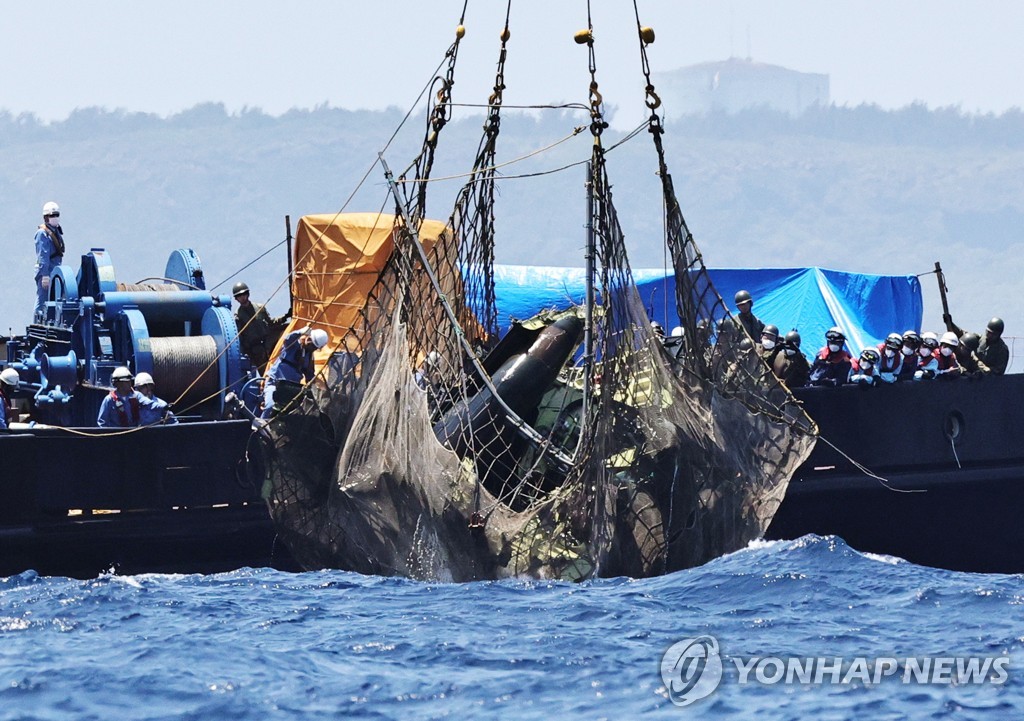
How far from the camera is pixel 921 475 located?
58.1 feet

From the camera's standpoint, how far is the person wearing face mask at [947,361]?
1789 cm

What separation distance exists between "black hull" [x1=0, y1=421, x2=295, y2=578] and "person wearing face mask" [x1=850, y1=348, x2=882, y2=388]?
608 centimetres

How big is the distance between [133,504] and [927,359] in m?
8.42

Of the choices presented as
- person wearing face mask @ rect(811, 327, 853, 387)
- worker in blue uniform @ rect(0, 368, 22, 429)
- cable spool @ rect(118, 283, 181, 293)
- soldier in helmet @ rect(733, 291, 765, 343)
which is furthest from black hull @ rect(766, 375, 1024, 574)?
worker in blue uniform @ rect(0, 368, 22, 429)

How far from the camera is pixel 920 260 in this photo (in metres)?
198

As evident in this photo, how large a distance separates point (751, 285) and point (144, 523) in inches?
401

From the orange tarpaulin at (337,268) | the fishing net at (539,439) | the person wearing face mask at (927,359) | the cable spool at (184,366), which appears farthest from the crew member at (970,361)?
the cable spool at (184,366)

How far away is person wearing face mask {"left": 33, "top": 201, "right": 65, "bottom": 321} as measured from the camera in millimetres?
18469

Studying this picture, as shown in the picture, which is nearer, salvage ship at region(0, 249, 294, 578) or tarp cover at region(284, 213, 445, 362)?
salvage ship at region(0, 249, 294, 578)

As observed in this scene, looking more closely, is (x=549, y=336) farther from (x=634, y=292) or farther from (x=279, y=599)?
(x=279, y=599)

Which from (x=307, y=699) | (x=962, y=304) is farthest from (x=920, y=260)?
(x=307, y=699)

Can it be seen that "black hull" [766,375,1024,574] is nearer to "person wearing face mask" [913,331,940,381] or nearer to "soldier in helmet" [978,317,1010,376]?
"person wearing face mask" [913,331,940,381]

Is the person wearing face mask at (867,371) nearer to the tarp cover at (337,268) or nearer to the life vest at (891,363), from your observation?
the life vest at (891,363)

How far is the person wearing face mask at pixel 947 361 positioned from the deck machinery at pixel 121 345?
7197 mm
